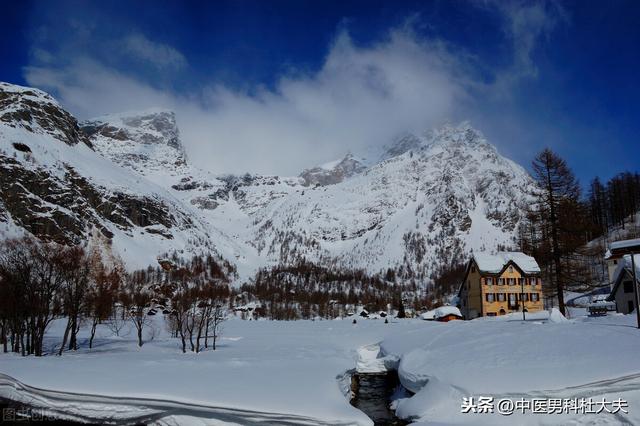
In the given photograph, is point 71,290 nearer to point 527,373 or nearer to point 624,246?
point 527,373

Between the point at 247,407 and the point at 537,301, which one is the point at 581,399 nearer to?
the point at 247,407

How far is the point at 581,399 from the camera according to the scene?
15.0 metres

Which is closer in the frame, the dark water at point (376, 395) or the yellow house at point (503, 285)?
the dark water at point (376, 395)

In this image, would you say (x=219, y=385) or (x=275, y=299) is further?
(x=275, y=299)

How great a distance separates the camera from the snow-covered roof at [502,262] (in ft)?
222

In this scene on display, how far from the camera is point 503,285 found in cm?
6706

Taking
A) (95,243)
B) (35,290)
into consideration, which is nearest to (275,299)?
(95,243)

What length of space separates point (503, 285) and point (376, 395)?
48.4 m

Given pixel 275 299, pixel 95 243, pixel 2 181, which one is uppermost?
pixel 2 181

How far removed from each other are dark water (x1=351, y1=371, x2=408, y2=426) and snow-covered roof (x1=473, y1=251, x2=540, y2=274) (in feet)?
141

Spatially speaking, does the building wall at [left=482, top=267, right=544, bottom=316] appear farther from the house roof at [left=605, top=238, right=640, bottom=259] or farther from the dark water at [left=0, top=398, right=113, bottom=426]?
the dark water at [left=0, top=398, right=113, bottom=426]

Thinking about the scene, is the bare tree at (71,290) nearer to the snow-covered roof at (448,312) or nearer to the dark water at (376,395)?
the dark water at (376,395)

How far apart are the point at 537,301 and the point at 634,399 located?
59720mm

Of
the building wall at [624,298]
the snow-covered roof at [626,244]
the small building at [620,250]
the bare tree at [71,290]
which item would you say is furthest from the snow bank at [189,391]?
the snow-covered roof at [626,244]
